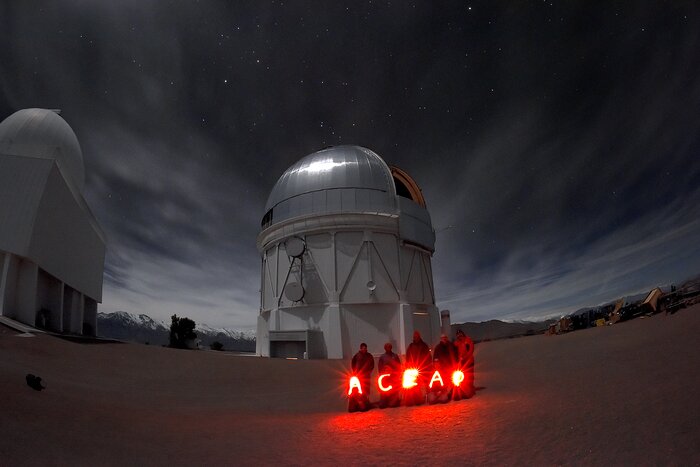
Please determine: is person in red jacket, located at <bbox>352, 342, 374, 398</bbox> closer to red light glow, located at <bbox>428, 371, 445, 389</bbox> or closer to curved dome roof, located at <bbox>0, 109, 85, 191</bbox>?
red light glow, located at <bbox>428, 371, 445, 389</bbox>

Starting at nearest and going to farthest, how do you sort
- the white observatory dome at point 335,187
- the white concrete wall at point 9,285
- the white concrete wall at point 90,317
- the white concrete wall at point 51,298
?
1. the white concrete wall at point 9,285
2. the white concrete wall at point 51,298
3. the white observatory dome at point 335,187
4. the white concrete wall at point 90,317

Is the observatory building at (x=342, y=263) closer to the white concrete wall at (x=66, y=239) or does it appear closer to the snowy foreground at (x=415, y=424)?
the snowy foreground at (x=415, y=424)

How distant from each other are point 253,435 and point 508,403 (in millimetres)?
4476

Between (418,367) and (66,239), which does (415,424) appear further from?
(66,239)

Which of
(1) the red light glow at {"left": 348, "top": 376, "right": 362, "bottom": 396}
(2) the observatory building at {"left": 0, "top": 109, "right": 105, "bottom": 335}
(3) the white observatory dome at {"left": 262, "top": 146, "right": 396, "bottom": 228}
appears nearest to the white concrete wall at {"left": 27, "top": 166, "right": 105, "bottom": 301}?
(2) the observatory building at {"left": 0, "top": 109, "right": 105, "bottom": 335}

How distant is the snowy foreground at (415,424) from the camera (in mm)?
3922

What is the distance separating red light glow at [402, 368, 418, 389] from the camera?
7547 millimetres

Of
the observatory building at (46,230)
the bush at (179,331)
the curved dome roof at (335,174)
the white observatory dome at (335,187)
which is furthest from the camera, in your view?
the bush at (179,331)

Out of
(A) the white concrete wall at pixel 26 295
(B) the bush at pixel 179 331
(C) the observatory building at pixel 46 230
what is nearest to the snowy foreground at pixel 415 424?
(A) the white concrete wall at pixel 26 295

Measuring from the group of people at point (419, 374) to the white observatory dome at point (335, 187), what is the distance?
16.1m

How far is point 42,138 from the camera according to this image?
2681 cm

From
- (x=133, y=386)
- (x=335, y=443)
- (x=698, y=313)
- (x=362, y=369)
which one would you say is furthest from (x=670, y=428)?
(x=133, y=386)

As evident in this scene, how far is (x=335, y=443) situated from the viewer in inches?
Result: 199

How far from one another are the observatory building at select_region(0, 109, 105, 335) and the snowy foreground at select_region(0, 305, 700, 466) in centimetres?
1472
